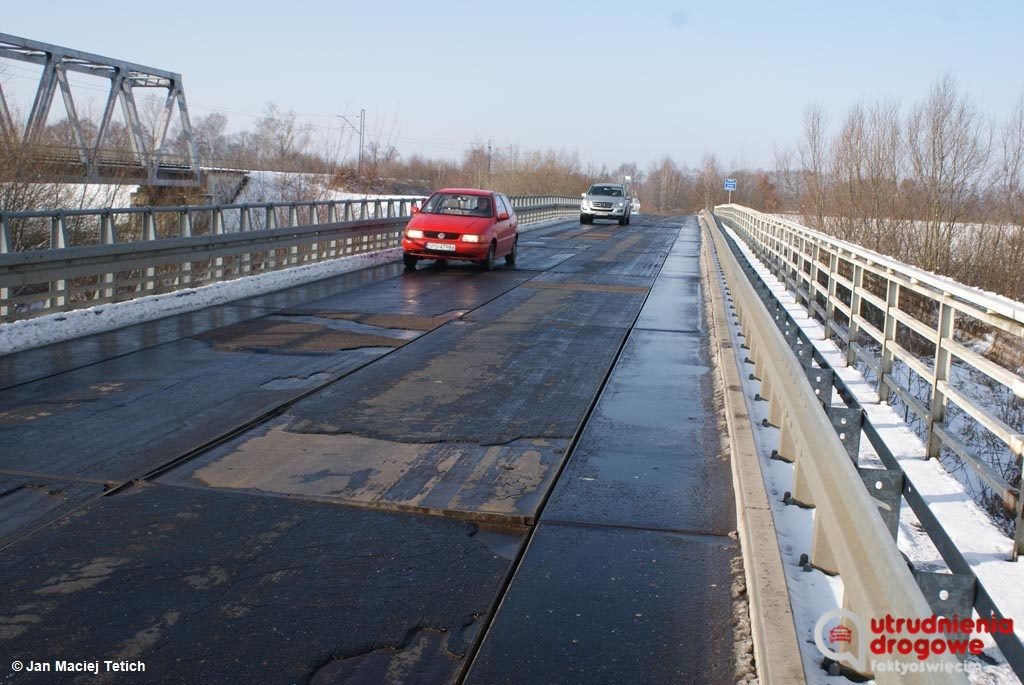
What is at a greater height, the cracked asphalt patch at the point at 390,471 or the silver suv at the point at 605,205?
the silver suv at the point at 605,205

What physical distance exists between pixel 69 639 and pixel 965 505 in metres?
4.55

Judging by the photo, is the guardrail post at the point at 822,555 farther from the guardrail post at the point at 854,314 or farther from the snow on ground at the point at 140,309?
the snow on ground at the point at 140,309

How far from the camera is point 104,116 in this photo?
4144 cm

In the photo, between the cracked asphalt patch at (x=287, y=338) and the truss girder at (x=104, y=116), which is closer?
the cracked asphalt patch at (x=287, y=338)

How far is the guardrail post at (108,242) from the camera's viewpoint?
13352mm

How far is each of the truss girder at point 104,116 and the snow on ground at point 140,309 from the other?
29.7 feet

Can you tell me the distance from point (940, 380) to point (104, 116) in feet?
135

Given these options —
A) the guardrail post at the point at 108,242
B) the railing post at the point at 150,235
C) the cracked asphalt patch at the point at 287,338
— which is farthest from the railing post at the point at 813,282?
the guardrail post at the point at 108,242
